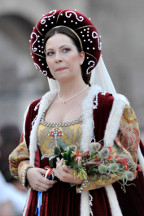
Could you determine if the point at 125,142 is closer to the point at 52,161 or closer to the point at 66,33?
the point at 52,161

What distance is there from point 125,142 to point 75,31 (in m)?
0.60

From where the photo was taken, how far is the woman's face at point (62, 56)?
1.92 metres

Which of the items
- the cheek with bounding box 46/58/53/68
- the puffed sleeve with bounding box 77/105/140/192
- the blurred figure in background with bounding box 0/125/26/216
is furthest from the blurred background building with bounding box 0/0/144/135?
the puffed sleeve with bounding box 77/105/140/192

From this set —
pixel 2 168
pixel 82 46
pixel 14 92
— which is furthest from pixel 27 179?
pixel 14 92

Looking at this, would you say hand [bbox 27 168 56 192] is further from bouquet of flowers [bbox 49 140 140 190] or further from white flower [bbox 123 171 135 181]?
white flower [bbox 123 171 135 181]

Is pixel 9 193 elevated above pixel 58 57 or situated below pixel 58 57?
below

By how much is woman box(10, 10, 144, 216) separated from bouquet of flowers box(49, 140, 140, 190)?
0.01 metres

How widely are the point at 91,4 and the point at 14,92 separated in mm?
1679

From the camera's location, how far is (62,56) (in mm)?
1919

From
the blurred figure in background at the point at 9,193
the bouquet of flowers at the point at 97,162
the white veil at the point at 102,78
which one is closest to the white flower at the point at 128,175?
the bouquet of flowers at the point at 97,162

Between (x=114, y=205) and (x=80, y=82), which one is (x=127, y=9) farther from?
(x=114, y=205)

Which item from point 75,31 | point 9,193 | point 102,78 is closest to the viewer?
point 75,31

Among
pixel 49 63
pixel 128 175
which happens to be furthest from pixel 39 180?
pixel 49 63

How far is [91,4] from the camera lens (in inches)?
227
